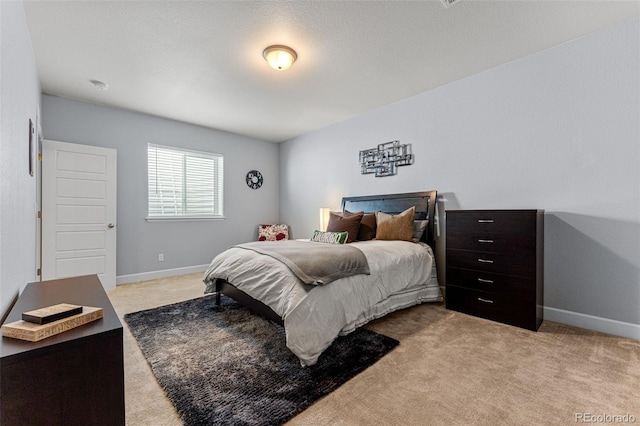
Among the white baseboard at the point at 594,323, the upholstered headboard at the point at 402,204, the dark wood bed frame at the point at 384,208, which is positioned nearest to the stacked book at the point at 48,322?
the dark wood bed frame at the point at 384,208

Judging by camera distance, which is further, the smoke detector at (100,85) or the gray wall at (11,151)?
the smoke detector at (100,85)

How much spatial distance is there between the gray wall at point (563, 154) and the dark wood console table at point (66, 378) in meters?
3.32

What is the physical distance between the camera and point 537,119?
271cm

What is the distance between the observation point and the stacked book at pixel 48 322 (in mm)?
892

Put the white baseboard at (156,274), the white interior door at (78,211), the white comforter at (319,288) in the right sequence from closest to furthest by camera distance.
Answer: the white comforter at (319,288) → the white interior door at (78,211) → the white baseboard at (156,274)

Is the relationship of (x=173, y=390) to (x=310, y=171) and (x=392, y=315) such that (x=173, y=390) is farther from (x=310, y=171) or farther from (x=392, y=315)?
(x=310, y=171)

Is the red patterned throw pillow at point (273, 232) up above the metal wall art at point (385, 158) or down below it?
below

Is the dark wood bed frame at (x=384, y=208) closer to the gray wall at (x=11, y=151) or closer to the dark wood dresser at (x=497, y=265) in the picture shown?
the dark wood dresser at (x=497, y=265)

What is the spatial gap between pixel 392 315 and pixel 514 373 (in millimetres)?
1131

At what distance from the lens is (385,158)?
4.01 metres

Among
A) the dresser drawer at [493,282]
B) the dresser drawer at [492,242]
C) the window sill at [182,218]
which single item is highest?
the window sill at [182,218]

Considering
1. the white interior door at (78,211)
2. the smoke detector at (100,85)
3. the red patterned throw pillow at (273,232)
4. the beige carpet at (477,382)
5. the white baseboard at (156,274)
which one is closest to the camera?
the beige carpet at (477,382)

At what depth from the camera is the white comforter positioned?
1816mm

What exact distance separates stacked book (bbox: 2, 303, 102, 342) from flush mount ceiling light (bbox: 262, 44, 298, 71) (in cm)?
239
